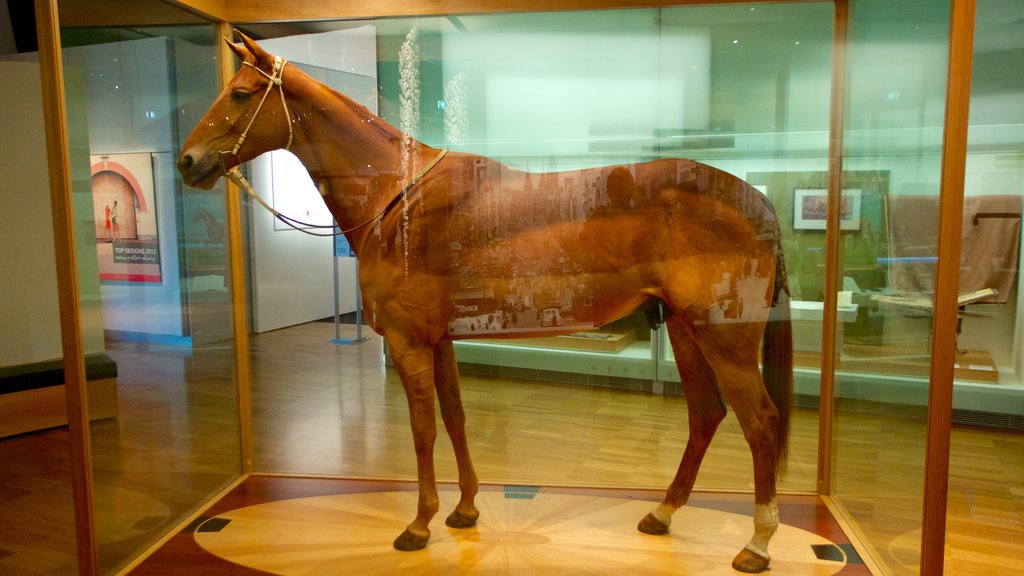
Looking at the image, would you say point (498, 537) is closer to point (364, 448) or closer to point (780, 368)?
point (364, 448)

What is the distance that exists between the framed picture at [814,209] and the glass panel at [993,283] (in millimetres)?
906

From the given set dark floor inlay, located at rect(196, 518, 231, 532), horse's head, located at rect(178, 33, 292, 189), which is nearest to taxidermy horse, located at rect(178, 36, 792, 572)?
horse's head, located at rect(178, 33, 292, 189)

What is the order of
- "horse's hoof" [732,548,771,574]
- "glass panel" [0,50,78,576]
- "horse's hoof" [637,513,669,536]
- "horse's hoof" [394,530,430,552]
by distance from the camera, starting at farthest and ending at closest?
"glass panel" [0,50,78,576] < "horse's hoof" [637,513,669,536] < "horse's hoof" [394,530,430,552] < "horse's hoof" [732,548,771,574]

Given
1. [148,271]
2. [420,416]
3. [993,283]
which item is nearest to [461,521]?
[420,416]

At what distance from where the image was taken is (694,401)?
8.34ft

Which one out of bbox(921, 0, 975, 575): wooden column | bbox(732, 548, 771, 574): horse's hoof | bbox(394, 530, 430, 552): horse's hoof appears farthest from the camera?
bbox(394, 530, 430, 552): horse's hoof

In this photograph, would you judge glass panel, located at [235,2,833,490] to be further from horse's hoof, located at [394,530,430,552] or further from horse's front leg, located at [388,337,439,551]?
horse's hoof, located at [394,530,430,552]

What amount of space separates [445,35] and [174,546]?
2.17m

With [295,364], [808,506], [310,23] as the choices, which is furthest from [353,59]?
[808,506]

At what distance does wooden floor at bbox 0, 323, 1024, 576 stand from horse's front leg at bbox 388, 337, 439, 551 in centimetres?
61

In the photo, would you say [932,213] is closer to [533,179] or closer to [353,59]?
[533,179]

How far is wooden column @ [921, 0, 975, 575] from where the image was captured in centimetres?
187

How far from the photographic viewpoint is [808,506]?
2871 mm

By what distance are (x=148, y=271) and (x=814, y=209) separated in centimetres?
258
